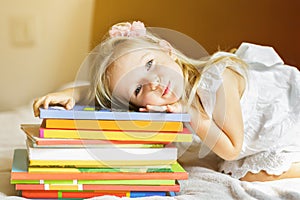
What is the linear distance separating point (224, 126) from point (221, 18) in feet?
4.10

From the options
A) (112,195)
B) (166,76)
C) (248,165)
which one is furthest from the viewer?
(248,165)

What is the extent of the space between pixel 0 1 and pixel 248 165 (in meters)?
1.48

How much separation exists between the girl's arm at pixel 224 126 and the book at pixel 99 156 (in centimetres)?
16

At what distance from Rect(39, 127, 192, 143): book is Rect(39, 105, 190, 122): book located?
3 cm

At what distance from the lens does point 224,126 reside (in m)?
1.18

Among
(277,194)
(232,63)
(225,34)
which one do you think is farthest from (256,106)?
(225,34)

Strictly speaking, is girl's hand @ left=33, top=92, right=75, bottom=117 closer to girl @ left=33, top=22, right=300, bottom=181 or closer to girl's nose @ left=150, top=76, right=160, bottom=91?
girl @ left=33, top=22, right=300, bottom=181

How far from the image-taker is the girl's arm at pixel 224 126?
1174 mm

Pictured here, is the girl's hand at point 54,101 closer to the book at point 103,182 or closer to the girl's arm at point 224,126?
the book at point 103,182

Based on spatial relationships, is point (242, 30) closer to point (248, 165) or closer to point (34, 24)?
point (34, 24)

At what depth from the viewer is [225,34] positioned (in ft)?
7.79

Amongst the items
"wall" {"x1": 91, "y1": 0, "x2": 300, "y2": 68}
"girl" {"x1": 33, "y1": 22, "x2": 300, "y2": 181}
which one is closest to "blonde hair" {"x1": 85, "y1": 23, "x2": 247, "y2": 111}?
"girl" {"x1": 33, "y1": 22, "x2": 300, "y2": 181}

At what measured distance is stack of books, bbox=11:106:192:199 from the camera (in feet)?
3.23

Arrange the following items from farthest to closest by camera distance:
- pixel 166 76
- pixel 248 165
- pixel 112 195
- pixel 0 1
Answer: pixel 0 1 < pixel 248 165 < pixel 166 76 < pixel 112 195
